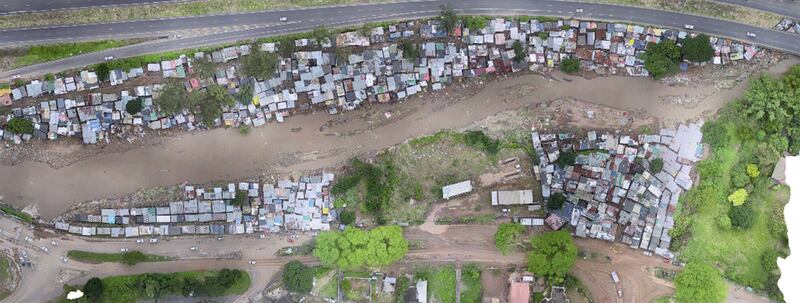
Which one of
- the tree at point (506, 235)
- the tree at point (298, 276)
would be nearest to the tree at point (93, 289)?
the tree at point (298, 276)

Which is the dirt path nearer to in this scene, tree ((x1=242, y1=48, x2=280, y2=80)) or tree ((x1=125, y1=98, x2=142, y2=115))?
tree ((x1=125, y1=98, x2=142, y2=115))

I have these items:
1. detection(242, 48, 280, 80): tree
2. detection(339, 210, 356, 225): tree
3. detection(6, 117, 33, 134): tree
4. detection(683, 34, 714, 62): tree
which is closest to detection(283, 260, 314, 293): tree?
detection(339, 210, 356, 225): tree

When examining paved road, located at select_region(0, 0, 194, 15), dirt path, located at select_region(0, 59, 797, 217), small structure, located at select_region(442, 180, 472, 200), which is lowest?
small structure, located at select_region(442, 180, 472, 200)

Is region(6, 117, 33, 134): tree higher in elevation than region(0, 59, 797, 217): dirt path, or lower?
higher

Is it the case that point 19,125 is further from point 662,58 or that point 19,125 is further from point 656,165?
point 662,58

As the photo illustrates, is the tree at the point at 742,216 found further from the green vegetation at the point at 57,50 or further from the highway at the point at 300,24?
the green vegetation at the point at 57,50

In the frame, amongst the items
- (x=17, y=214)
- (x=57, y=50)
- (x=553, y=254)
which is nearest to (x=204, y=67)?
(x=57, y=50)
